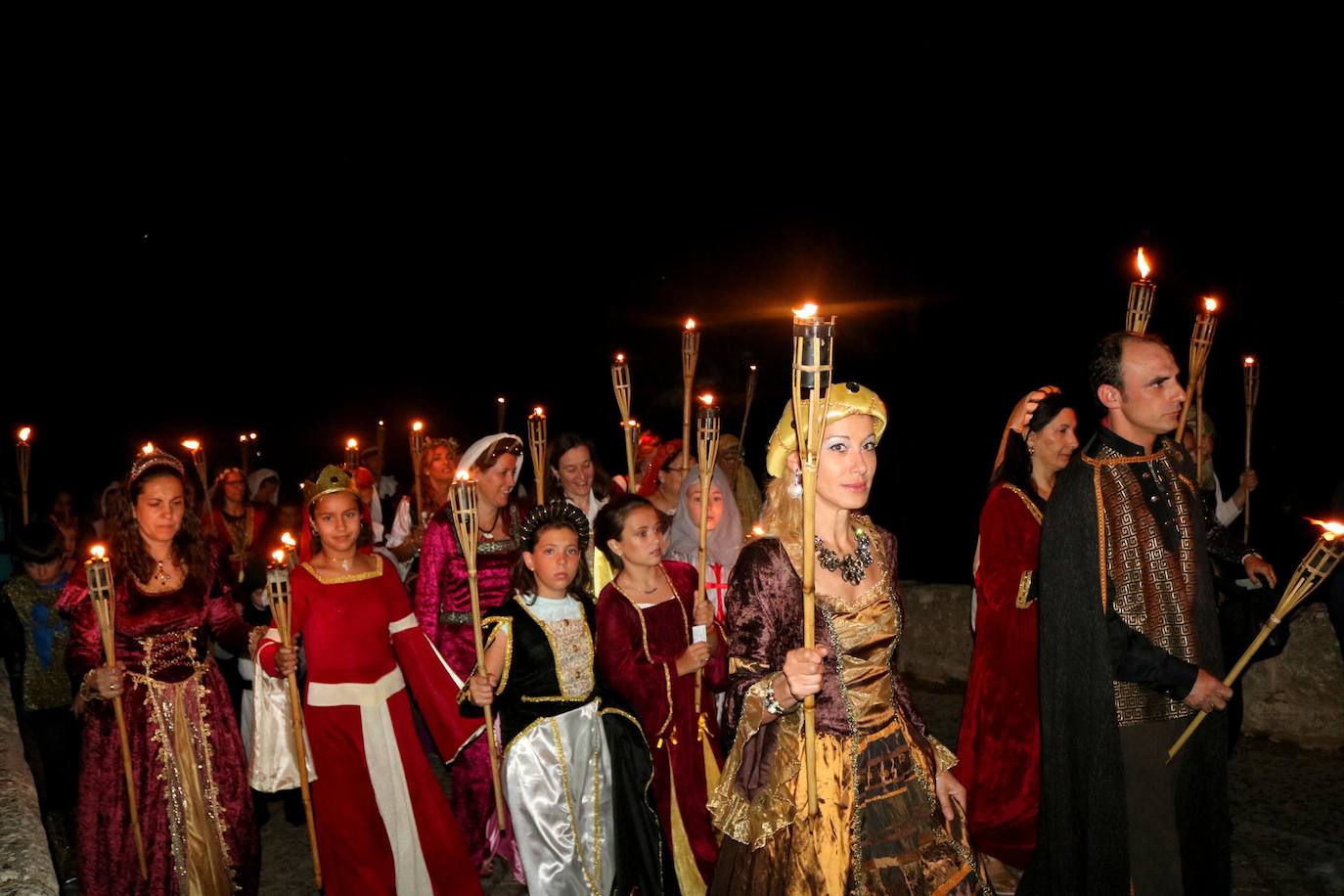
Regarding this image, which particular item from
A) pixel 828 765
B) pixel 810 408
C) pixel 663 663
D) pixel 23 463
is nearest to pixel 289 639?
pixel 663 663

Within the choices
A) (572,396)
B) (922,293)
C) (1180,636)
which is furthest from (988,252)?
(1180,636)

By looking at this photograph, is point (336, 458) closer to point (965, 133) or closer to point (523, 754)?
point (965, 133)

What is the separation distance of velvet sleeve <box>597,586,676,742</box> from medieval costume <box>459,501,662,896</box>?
0.09m

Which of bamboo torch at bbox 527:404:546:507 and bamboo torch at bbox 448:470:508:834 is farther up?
bamboo torch at bbox 527:404:546:507

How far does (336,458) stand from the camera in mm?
22000

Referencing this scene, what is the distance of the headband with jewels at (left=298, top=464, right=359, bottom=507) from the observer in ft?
16.6

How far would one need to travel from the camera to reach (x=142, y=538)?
4930 mm

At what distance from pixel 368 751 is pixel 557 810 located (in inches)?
42.4

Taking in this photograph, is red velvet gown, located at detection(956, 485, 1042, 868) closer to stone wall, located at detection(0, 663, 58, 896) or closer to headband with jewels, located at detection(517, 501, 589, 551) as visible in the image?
headband with jewels, located at detection(517, 501, 589, 551)

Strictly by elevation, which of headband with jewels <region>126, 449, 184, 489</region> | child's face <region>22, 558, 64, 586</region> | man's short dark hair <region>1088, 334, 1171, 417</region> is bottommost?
child's face <region>22, 558, 64, 586</region>

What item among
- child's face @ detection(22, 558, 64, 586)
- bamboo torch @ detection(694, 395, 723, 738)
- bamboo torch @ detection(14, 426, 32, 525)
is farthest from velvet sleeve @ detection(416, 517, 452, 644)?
bamboo torch @ detection(14, 426, 32, 525)

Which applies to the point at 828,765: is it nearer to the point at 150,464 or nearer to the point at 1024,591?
the point at 1024,591

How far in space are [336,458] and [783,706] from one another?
20686 mm

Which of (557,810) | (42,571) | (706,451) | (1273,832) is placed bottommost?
(1273,832)
